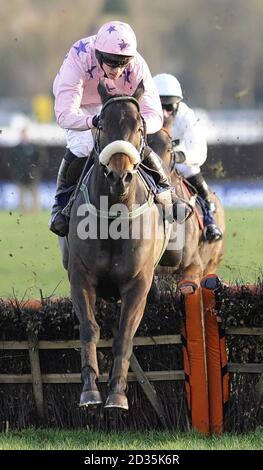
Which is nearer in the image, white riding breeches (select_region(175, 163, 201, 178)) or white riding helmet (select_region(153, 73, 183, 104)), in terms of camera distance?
white riding helmet (select_region(153, 73, 183, 104))

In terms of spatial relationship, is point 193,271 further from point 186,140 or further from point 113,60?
point 113,60

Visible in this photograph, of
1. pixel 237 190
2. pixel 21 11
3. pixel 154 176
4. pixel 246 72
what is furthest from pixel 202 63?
pixel 154 176

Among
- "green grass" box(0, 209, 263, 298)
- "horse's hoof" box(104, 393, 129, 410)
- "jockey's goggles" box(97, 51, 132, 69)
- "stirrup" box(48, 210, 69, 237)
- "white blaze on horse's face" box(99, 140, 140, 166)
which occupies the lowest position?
"green grass" box(0, 209, 263, 298)

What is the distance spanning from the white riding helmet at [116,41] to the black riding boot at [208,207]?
2944 millimetres

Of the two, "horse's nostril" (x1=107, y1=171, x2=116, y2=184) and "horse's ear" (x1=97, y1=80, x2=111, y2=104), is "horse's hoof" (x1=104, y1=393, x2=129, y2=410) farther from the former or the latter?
"horse's ear" (x1=97, y1=80, x2=111, y2=104)

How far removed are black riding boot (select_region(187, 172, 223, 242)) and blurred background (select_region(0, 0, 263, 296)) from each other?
30.3 ft

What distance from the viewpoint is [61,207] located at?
23.1 feet

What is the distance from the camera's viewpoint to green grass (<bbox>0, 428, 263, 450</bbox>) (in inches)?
232

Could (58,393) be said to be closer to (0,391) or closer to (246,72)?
(0,391)

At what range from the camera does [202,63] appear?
2911 centimetres

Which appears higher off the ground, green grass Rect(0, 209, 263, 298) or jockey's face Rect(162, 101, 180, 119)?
jockey's face Rect(162, 101, 180, 119)

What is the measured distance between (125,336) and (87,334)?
22 cm

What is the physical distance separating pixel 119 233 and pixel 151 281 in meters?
0.40

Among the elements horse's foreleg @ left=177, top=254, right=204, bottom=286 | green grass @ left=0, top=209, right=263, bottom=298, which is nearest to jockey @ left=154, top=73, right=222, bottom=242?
horse's foreleg @ left=177, top=254, right=204, bottom=286
